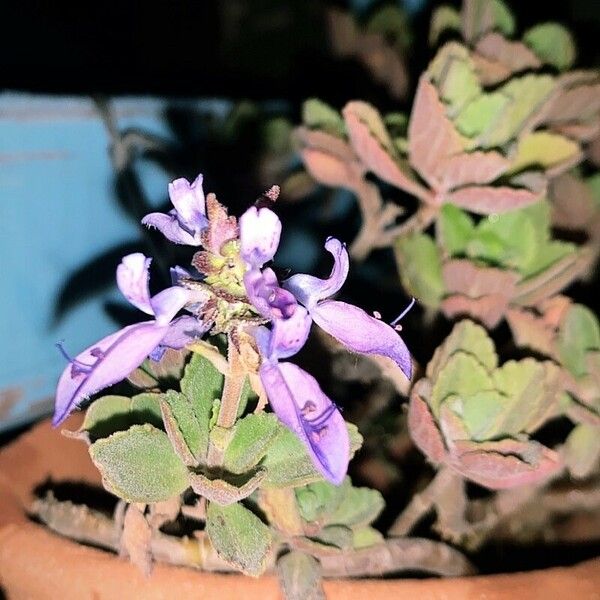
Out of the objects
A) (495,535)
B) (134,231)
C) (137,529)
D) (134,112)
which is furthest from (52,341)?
(495,535)

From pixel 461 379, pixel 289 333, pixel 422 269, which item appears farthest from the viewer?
pixel 422 269

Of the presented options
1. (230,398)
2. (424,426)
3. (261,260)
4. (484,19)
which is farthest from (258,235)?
(484,19)

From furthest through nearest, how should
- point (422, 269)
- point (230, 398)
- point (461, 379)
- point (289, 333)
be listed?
point (422, 269) < point (461, 379) < point (230, 398) < point (289, 333)

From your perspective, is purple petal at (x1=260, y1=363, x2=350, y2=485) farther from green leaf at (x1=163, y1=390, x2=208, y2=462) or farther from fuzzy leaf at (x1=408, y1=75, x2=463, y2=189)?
fuzzy leaf at (x1=408, y1=75, x2=463, y2=189)

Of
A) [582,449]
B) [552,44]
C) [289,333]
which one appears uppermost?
[552,44]

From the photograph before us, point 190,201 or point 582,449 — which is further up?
point 190,201

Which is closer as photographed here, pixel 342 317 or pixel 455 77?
pixel 342 317

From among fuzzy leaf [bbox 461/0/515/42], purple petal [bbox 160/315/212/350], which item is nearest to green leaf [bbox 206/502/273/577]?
purple petal [bbox 160/315/212/350]

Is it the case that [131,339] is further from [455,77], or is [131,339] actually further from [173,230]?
[455,77]
